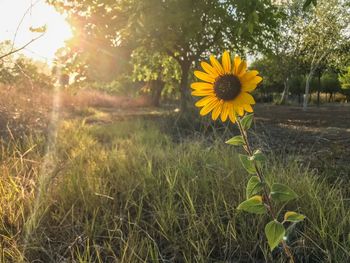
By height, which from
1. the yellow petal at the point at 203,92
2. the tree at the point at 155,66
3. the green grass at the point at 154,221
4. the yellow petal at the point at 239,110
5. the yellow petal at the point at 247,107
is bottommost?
the green grass at the point at 154,221

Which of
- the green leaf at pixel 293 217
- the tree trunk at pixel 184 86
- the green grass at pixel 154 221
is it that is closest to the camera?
the green leaf at pixel 293 217

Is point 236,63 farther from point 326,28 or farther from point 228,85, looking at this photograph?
point 326,28

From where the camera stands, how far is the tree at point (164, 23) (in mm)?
6312

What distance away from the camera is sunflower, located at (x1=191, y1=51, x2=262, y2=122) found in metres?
1.26

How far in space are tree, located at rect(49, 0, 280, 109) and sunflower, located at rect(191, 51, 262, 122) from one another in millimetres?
2878

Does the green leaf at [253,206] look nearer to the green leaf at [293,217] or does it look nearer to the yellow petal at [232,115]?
the green leaf at [293,217]

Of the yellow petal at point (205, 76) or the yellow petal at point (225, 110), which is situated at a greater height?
the yellow petal at point (205, 76)

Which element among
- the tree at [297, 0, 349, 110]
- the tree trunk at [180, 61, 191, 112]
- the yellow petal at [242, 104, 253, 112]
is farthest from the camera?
the tree at [297, 0, 349, 110]

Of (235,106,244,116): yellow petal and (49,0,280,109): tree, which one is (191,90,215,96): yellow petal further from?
(49,0,280,109): tree

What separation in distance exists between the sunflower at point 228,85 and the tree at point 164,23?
2878mm

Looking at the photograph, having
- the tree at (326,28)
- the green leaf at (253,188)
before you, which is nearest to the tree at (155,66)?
the tree at (326,28)

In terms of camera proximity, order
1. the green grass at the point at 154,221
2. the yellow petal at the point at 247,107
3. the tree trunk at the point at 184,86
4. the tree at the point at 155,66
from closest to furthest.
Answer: the yellow petal at the point at 247,107 < the green grass at the point at 154,221 < the tree trunk at the point at 184,86 < the tree at the point at 155,66

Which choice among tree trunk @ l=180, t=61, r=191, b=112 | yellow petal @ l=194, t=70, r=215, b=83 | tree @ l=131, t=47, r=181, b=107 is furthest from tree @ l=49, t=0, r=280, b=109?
yellow petal @ l=194, t=70, r=215, b=83

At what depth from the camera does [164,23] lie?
8.29 metres
